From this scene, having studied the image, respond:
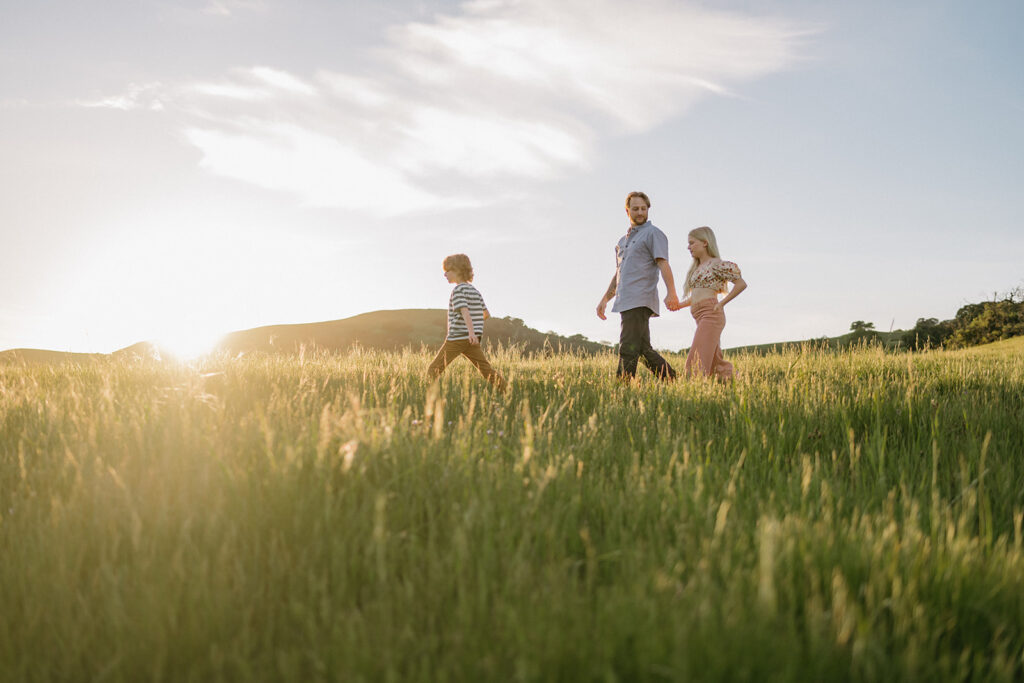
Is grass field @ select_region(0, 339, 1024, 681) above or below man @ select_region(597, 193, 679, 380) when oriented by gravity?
below

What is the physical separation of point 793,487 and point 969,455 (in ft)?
6.23

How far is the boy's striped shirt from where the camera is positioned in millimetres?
7254

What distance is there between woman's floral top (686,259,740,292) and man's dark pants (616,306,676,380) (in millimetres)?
659

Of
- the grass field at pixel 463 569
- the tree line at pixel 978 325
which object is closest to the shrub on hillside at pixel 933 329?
the tree line at pixel 978 325

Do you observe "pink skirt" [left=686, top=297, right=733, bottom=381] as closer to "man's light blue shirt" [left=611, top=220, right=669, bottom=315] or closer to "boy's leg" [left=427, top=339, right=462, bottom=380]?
"man's light blue shirt" [left=611, top=220, right=669, bottom=315]

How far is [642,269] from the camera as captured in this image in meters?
7.32

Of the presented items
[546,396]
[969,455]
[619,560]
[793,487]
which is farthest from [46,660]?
[969,455]

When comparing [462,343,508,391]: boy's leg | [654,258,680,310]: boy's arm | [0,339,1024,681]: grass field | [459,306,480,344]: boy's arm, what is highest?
[654,258,680,310]: boy's arm

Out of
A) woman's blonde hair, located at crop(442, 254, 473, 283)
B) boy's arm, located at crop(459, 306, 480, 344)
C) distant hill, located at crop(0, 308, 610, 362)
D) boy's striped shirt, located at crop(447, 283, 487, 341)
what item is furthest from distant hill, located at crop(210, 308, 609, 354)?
boy's arm, located at crop(459, 306, 480, 344)

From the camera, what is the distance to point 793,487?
2816 mm

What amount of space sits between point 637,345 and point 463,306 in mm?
2161

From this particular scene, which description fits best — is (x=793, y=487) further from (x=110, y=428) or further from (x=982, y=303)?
(x=982, y=303)

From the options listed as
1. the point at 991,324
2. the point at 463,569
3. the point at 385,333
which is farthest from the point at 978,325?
the point at 463,569

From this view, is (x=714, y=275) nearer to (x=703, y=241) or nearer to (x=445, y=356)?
(x=703, y=241)
